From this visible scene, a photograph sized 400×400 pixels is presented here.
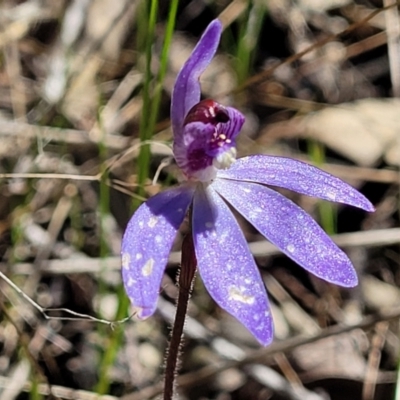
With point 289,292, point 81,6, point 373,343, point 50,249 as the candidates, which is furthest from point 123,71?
point 373,343

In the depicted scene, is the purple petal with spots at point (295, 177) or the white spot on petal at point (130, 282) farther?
the purple petal with spots at point (295, 177)

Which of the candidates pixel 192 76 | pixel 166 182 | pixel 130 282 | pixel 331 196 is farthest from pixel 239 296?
pixel 166 182

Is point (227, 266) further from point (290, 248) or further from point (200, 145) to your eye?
point (200, 145)

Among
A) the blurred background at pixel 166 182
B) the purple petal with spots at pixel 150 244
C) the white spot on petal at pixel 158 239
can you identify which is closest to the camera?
the purple petal with spots at pixel 150 244

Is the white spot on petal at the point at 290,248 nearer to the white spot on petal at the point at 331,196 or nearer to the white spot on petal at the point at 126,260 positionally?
the white spot on petal at the point at 331,196

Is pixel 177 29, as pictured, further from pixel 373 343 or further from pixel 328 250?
pixel 328 250

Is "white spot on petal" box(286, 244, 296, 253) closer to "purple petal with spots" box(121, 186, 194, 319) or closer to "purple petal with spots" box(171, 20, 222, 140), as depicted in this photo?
"purple petal with spots" box(121, 186, 194, 319)

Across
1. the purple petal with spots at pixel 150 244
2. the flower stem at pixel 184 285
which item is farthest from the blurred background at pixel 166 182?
the purple petal with spots at pixel 150 244
